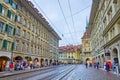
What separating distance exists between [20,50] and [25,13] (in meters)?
9.25

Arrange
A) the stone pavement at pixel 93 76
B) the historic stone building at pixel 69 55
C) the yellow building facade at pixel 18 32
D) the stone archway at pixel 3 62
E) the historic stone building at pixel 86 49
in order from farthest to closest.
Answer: the historic stone building at pixel 69 55, the historic stone building at pixel 86 49, the stone archway at pixel 3 62, the yellow building facade at pixel 18 32, the stone pavement at pixel 93 76

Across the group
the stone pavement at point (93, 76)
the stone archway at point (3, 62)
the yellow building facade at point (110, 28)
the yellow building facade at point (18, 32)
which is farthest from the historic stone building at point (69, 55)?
the stone pavement at point (93, 76)

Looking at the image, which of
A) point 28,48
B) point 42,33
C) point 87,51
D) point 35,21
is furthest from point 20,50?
point 87,51

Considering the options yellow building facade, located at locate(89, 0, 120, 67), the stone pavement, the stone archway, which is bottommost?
the stone pavement

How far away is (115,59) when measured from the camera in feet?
75.9

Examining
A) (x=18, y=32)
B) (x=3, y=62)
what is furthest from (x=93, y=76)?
(x=18, y=32)

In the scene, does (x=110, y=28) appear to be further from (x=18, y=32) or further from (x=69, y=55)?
(x=69, y=55)

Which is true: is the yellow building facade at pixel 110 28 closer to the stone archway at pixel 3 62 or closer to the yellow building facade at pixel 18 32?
the yellow building facade at pixel 18 32

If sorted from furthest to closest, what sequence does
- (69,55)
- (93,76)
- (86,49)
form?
(69,55) → (86,49) → (93,76)

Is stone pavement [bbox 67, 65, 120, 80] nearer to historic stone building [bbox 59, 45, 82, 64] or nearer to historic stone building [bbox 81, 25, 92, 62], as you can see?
historic stone building [bbox 81, 25, 92, 62]

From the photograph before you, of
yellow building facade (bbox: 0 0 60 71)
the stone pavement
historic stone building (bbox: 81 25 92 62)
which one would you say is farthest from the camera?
historic stone building (bbox: 81 25 92 62)

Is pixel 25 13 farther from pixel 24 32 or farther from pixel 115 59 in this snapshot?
pixel 115 59

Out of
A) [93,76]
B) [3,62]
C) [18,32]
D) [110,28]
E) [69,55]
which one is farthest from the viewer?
[69,55]

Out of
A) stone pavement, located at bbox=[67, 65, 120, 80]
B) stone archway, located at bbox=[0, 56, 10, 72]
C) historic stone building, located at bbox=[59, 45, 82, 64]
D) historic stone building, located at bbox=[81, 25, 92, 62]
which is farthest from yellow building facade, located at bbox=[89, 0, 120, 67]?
historic stone building, located at bbox=[59, 45, 82, 64]
